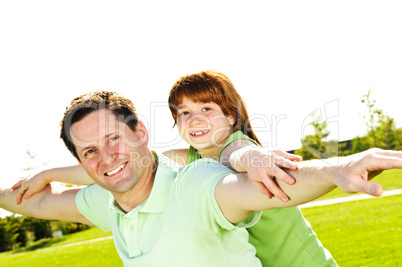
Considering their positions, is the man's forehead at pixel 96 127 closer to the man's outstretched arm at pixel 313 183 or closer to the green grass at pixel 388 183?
the man's outstretched arm at pixel 313 183

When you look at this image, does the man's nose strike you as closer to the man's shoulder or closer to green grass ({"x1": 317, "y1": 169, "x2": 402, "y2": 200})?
the man's shoulder

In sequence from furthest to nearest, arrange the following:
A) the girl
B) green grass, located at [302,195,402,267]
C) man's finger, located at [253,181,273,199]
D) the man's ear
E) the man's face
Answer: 1. green grass, located at [302,195,402,267]
2. the man's ear
3. the man's face
4. the girl
5. man's finger, located at [253,181,273,199]

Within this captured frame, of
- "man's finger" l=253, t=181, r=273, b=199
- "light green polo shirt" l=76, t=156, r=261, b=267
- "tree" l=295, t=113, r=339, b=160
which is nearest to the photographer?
"man's finger" l=253, t=181, r=273, b=199

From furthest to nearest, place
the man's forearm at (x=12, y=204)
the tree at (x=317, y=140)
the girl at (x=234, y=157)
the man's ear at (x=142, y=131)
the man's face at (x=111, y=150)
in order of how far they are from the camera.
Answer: the tree at (x=317, y=140)
the man's forearm at (x=12, y=204)
the man's ear at (x=142, y=131)
the man's face at (x=111, y=150)
the girl at (x=234, y=157)

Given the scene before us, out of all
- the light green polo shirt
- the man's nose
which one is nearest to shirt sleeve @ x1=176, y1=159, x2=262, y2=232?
the light green polo shirt

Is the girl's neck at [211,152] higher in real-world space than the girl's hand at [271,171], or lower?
lower

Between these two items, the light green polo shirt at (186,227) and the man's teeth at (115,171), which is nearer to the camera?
the light green polo shirt at (186,227)

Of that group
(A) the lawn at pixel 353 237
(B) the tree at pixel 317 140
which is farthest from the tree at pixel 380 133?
(A) the lawn at pixel 353 237

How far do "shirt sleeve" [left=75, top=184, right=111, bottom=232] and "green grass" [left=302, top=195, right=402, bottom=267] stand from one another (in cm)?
585

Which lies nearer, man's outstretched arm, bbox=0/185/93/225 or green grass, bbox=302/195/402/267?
man's outstretched arm, bbox=0/185/93/225

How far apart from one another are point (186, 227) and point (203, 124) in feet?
6.51

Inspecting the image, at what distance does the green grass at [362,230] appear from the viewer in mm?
8141

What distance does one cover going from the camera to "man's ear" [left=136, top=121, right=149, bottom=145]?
3.11 meters

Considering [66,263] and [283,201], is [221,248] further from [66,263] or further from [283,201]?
[66,263]
